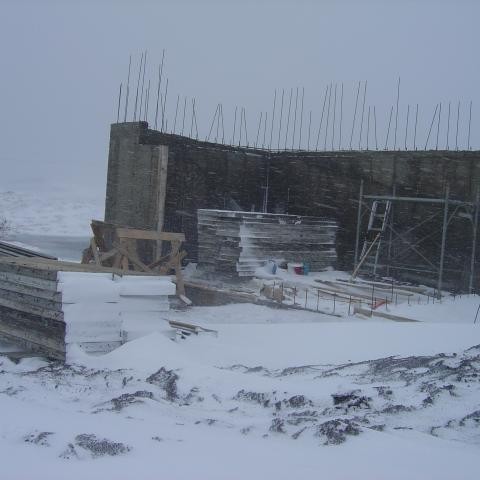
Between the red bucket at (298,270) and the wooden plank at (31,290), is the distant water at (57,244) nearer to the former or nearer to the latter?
the red bucket at (298,270)

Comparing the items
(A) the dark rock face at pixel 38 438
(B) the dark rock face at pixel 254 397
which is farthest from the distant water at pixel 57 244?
(A) the dark rock face at pixel 38 438

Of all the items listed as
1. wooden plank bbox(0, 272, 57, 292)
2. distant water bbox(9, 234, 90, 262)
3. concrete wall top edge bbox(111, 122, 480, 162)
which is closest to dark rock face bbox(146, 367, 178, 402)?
wooden plank bbox(0, 272, 57, 292)

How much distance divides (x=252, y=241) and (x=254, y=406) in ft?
32.4

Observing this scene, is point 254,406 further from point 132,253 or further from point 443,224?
point 443,224

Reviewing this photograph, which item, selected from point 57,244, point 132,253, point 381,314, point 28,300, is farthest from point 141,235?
point 57,244

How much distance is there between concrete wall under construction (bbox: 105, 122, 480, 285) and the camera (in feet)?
52.3

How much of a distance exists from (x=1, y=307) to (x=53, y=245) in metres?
23.2

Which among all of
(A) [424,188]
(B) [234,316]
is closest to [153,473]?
(B) [234,316]

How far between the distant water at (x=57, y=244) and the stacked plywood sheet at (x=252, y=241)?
36.7ft

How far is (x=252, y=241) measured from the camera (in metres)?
15.6

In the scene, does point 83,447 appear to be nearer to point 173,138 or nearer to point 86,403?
point 86,403

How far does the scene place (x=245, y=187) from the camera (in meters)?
19.7

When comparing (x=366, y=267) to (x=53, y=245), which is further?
(x=53, y=245)

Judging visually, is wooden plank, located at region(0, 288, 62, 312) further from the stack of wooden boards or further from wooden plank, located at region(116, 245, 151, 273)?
wooden plank, located at region(116, 245, 151, 273)
